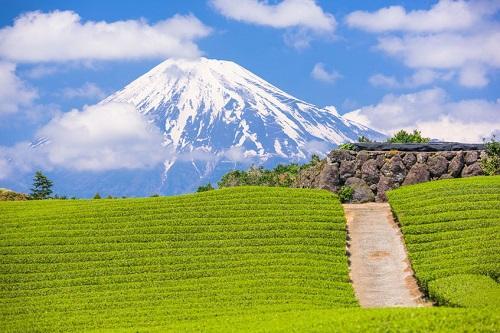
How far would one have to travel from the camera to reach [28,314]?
85.0ft

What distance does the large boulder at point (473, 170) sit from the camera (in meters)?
40.3

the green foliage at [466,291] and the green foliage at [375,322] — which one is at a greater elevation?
the green foliage at [375,322]

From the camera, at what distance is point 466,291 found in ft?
79.8

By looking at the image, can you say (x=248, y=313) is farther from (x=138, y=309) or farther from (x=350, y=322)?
(x=350, y=322)

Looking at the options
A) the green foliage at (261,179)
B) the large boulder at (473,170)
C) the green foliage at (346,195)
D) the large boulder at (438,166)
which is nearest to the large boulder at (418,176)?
the large boulder at (438,166)

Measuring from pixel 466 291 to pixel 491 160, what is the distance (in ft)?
57.5

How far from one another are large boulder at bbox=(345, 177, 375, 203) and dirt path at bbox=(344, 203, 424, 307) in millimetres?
2673

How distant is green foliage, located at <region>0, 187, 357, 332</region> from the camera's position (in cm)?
2577

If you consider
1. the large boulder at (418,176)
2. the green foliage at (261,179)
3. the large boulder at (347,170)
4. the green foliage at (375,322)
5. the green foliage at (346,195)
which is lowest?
the green foliage at (375,322)

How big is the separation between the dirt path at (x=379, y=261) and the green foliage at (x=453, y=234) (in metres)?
0.55

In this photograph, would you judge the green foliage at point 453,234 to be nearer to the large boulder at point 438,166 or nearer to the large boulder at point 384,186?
the large boulder at point 384,186

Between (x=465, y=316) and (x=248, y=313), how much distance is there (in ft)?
29.2

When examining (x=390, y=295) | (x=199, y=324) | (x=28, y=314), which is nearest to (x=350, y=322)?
(x=199, y=324)

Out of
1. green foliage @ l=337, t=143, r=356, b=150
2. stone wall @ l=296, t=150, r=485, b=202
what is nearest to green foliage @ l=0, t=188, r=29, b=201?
stone wall @ l=296, t=150, r=485, b=202
